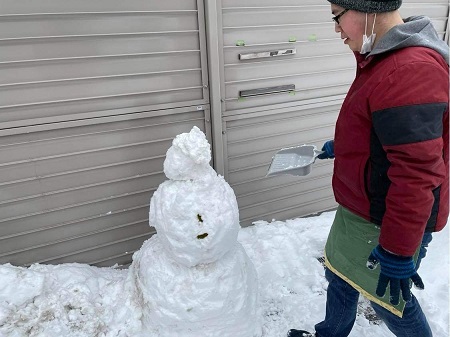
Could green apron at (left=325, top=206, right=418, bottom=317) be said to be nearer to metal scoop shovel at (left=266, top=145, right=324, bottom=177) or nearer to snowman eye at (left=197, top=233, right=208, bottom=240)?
metal scoop shovel at (left=266, top=145, right=324, bottom=177)

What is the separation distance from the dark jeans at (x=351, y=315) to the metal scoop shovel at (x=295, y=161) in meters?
0.59

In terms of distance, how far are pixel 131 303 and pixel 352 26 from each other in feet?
6.48

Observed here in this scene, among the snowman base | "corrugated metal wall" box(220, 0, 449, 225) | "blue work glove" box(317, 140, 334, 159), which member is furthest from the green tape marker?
the snowman base

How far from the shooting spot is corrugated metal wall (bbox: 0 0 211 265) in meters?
2.38

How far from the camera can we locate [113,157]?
276 centimetres

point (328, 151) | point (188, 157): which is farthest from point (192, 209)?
point (328, 151)

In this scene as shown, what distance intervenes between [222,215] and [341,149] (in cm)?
77

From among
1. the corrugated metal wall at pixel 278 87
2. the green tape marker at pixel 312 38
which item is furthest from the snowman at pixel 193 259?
the green tape marker at pixel 312 38

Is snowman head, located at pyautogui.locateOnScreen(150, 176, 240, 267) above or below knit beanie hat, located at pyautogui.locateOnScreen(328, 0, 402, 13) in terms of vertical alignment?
below

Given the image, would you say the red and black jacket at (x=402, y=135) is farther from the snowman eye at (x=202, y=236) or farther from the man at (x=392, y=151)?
the snowman eye at (x=202, y=236)

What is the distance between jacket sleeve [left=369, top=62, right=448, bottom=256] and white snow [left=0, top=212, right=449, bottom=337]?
52.7 inches

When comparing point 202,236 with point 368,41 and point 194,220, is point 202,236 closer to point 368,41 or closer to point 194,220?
point 194,220

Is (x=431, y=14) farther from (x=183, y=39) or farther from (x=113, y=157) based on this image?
(x=113, y=157)

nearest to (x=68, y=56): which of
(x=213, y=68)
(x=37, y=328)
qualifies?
(x=213, y=68)
